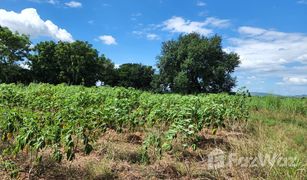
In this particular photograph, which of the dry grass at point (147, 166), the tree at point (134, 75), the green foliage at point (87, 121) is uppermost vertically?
the tree at point (134, 75)

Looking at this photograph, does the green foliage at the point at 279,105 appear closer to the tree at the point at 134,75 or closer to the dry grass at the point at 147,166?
the dry grass at the point at 147,166

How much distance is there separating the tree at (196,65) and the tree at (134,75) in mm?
11964

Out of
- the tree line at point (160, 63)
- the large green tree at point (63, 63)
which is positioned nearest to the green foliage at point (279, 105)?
the tree line at point (160, 63)

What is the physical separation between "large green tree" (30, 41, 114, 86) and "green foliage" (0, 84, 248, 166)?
3421 cm

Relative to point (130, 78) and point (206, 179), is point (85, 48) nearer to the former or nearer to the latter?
point (130, 78)

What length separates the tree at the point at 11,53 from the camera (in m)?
38.1

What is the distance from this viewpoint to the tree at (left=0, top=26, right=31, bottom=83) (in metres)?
38.1

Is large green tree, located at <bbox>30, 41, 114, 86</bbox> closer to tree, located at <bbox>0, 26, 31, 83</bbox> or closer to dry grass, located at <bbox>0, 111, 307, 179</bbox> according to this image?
tree, located at <bbox>0, 26, 31, 83</bbox>

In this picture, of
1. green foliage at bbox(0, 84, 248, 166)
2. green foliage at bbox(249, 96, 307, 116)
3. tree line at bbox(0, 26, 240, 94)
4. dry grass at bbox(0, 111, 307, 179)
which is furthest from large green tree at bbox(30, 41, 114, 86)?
dry grass at bbox(0, 111, 307, 179)

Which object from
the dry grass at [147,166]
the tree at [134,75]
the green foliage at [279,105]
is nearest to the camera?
the dry grass at [147,166]

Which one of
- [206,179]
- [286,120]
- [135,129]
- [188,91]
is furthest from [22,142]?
[188,91]

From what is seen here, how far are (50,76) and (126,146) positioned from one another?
1504 inches

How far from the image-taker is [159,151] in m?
5.52

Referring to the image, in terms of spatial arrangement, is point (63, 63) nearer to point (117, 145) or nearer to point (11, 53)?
point (11, 53)
